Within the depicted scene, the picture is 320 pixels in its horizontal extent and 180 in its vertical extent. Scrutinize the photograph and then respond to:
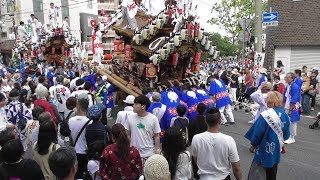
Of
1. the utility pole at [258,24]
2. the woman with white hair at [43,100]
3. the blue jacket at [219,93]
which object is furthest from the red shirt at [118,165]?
the utility pole at [258,24]

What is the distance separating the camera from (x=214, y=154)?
13.2ft

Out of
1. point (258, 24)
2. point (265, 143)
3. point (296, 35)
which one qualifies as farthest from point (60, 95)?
point (296, 35)

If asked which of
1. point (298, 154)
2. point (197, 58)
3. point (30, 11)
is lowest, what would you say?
point (298, 154)

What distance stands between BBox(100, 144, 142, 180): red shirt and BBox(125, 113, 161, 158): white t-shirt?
1.14 meters

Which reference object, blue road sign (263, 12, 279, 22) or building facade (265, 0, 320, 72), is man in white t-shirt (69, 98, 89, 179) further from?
building facade (265, 0, 320, 72)

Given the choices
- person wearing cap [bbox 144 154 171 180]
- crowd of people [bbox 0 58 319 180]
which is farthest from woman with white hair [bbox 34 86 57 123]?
person wearing cap [bbox 144 154 171 180]

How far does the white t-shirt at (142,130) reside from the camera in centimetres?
507

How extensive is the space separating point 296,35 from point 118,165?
53.5 feet

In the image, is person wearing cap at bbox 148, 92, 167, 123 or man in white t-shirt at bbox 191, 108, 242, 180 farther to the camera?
person wearing cap at bbox 148, 92, 167, 123

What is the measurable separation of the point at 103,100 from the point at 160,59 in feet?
6.79

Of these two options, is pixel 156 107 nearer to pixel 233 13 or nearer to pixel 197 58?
pixel 197 58

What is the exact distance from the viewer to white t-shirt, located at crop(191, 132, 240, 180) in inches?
157

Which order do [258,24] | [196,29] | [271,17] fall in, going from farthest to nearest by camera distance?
[258,24] < [271,17] < [196,29]

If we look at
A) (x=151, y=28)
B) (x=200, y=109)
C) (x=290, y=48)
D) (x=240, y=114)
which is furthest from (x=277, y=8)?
(x=200, y=109)
